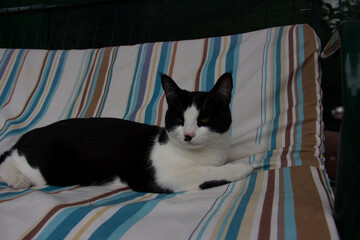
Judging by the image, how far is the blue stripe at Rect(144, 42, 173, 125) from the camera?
5.47 ft

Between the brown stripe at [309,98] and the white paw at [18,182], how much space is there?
101cm

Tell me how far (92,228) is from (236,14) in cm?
178

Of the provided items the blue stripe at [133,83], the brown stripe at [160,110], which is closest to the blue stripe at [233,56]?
the brown stripe at [160,110]

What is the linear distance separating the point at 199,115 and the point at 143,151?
265 millimetres

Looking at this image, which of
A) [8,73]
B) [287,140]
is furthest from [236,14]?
[8,73]

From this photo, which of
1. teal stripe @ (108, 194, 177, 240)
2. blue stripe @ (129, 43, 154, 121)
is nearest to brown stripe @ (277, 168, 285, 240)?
teal stripe @ (108, 194, 177, 240)

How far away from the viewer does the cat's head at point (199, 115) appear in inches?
40.4

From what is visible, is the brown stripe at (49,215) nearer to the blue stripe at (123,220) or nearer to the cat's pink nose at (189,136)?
the blue stripe at (123,220)

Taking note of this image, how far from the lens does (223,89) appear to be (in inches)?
42.1

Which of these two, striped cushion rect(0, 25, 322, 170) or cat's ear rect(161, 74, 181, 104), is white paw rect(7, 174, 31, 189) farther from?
A: cat's ear rect(161, 74, 181, 104)

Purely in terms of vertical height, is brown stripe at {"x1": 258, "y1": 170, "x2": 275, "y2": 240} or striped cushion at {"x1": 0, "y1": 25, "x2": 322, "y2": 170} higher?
striped cushion at {"x1": 0, "y1": 25, "x2": 322, "y2": 170}

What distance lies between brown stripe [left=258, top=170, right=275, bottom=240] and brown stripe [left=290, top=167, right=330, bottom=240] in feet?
0.19

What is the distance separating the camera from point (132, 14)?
2.29m

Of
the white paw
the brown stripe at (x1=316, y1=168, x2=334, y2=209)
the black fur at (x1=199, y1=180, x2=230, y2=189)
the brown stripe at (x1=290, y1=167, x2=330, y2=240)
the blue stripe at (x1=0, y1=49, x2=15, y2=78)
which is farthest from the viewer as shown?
the blue stripe at (x1=0, y1=49, x2=15, y2=78)
